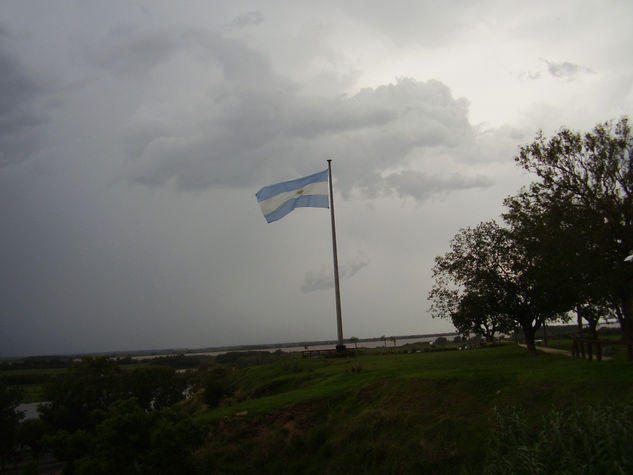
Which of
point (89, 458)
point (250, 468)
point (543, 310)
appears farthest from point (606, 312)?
point (89, 458)

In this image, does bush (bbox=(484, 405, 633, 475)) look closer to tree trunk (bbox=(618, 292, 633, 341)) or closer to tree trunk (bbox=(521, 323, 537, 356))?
tree trunk (bbox=(618, 292, 633, 341))

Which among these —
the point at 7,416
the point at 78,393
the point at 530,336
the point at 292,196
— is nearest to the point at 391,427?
the point at 530,336

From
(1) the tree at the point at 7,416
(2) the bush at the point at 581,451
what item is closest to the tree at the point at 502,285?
(2) the bush at the point at 581,451

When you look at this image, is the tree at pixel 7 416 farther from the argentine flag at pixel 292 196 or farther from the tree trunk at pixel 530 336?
the tree trunk at pixel 530 336

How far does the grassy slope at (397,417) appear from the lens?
17.3m

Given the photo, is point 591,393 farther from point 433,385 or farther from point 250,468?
point 250,468

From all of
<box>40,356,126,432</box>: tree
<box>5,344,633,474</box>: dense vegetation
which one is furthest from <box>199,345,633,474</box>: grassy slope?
<box>40,356,126,432</box>: tree

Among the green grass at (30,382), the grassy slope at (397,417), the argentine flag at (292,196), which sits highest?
the argentine flag at (292,196)

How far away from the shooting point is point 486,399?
65.0 feet

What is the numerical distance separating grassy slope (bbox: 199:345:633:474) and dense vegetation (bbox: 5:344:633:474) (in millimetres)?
47

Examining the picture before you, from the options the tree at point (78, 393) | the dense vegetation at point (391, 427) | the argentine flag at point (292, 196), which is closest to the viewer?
the dense vegetation at point (391, 427)

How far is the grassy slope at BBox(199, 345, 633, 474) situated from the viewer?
17344mm

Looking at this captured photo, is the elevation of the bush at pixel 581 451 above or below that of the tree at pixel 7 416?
above

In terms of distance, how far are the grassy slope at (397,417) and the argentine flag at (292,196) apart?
1402 cm
